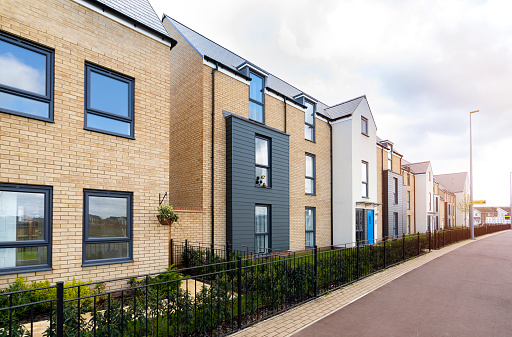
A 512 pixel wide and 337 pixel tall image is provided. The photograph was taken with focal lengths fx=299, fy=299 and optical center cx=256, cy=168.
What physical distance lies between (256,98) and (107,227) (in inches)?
328

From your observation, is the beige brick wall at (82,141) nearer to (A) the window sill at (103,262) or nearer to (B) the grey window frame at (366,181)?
(A) the window sill at (103,262)

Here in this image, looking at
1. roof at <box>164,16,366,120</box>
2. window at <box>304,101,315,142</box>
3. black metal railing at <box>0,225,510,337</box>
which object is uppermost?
roof at <box>164,16,366,120</box>

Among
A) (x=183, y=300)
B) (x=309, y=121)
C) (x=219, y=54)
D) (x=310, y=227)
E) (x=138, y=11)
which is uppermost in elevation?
(x=219, y=54)

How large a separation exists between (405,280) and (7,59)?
11813 mm

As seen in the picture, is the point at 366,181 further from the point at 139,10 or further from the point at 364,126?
the point at 139,10

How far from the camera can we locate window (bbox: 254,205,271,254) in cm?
1227

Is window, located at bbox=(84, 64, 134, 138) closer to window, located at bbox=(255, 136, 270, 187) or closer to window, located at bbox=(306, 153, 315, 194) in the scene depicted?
window, located at bbox=(255, 136, 270, 187)

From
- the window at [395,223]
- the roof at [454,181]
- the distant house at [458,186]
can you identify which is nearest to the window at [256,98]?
the window at [395,223]

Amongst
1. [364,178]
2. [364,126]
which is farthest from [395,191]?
[364,126]

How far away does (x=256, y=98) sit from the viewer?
1323 centimetres

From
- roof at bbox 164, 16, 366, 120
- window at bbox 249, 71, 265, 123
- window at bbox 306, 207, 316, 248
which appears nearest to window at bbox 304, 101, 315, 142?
roof at bbox 164, 16, 366, 120

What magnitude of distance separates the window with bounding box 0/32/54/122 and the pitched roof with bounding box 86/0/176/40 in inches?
77.2

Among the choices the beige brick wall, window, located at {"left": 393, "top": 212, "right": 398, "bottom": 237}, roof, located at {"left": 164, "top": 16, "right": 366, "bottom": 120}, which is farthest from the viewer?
window, located at {"left": 393, "top": 212, "right": 398, "bottom": 237}

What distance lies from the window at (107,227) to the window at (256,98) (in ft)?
22.9
